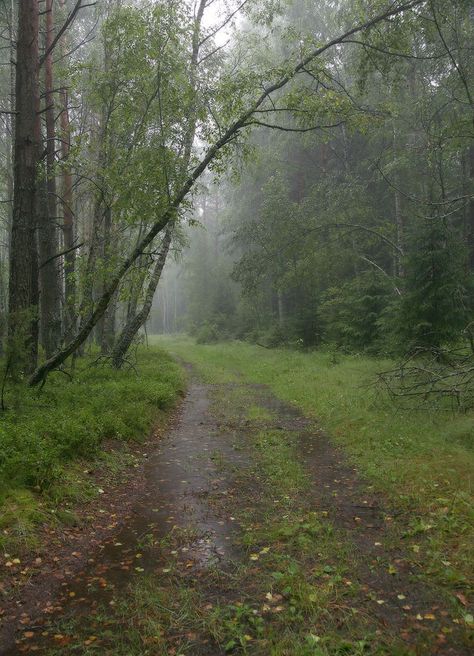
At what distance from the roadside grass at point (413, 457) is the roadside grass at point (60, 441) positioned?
3236 millimetres

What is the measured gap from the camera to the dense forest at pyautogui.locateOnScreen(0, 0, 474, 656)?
368 centimetres

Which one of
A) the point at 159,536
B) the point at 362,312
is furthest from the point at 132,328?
the point at 159,536

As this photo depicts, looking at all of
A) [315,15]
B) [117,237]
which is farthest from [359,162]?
[117,237]

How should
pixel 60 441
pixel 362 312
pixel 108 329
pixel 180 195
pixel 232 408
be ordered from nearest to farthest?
pixel 60 441
pixel 180 195
pixel 232 408
pixel 108 329
pixel 362 312

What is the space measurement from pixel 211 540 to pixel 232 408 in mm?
6572

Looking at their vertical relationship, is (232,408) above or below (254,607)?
above

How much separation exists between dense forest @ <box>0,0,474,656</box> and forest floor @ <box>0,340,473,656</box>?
0.08 feet

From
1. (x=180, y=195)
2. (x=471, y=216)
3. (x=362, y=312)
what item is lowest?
(x=362, y=312)

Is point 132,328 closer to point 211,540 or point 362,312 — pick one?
point 362,312

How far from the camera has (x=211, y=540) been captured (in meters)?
4.82

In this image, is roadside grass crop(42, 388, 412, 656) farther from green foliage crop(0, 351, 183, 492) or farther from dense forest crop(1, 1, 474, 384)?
dense forest crop(1, 1, 474, 384)

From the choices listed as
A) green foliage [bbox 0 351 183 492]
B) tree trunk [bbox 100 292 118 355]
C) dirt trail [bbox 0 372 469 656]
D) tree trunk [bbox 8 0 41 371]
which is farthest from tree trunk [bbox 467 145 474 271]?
tree trunk [bbox 8 0 41 371]

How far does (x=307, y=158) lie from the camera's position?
26.1 m

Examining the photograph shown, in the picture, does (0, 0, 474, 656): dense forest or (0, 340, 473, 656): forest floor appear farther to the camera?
(0, 0, 474, 656): dense forest
